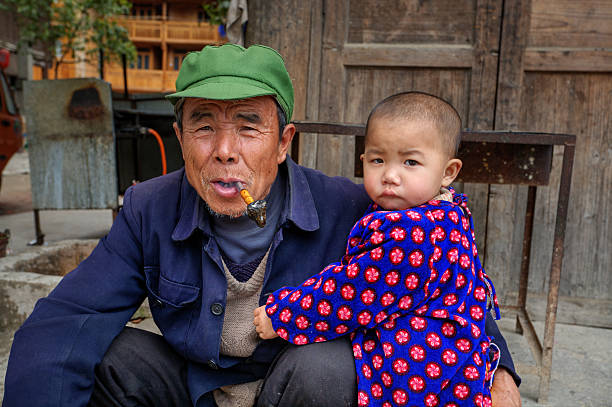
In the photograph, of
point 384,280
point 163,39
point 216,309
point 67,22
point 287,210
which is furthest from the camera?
point 163,39

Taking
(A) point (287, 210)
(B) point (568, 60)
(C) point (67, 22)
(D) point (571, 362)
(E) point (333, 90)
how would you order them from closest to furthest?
1. (A) point (287, 210)
2. (D) point (571, 362)
3. (B) point (568, 60)
4. (E) point (333, 90)
5. (C) point (67, 22)

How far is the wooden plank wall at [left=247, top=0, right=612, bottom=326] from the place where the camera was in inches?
119

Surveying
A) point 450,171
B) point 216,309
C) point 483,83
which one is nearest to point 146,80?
point 483,83

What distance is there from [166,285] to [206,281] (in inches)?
5.5

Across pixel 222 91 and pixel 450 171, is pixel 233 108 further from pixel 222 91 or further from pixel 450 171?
pixel 450 171

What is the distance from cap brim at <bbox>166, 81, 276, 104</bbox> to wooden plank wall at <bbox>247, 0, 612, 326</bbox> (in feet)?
6.18

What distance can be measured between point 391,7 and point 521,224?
164 centimetres

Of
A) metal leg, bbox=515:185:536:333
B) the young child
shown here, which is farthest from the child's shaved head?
metal leg, bbox=515:185:536:333

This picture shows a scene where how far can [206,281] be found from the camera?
1519mm

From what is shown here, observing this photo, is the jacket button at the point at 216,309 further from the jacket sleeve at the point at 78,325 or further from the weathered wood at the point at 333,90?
the weathered wood at the point at 333,90

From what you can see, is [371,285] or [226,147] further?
[226,147]

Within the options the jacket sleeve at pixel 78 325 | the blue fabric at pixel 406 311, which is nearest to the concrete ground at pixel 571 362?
the jacket sleeve at pixel 78 325

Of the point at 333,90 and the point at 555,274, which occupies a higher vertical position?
the point at 333,90

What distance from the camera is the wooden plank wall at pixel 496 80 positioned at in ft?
9.94
